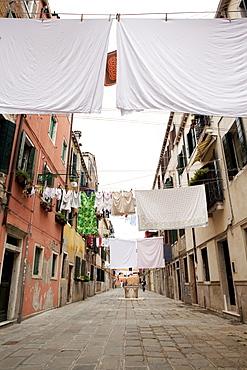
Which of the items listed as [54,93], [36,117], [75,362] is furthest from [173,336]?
[36,117]

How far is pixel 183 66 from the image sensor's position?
4363mm

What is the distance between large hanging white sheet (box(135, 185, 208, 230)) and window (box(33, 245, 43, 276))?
13.5 ft

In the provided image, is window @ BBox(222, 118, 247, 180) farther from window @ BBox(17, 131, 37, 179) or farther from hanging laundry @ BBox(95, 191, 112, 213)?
window @ BBox(17, 131, 37, 179)

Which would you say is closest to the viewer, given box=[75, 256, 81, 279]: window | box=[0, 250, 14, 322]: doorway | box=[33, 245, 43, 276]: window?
box=[0, 250, 14, 322]: doorway

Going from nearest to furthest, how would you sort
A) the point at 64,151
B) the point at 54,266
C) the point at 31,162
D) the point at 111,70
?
the point at 111,70, the point at 31,162, the point at 54,266, the point at 64,151

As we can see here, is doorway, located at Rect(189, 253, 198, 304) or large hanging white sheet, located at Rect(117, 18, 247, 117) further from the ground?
large hanging white sheet, located at Rect(117, 18, 247, 117)

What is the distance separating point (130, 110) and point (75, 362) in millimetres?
3960

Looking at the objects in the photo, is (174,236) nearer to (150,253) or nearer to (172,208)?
(150,253)

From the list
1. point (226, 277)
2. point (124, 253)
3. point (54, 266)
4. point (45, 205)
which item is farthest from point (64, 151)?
point (226, 277)

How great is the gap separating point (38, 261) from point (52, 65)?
25.6ft

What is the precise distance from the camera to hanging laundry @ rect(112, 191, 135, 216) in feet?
33.8

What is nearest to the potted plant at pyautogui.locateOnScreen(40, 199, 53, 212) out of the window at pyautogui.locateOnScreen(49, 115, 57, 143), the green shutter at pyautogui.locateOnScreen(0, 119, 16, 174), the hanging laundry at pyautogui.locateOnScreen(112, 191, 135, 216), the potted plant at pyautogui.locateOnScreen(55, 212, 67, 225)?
the potted plant at pyautogui.locateOnScreen(55, 212, 67, 225)

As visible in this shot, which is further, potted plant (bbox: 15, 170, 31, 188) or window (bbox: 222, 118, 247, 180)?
window (bbox: 222, 118, 247, 180)

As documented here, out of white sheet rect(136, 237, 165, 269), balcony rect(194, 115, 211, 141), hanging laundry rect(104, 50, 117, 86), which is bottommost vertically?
white sheet rect(136, 237, 165, 269)
